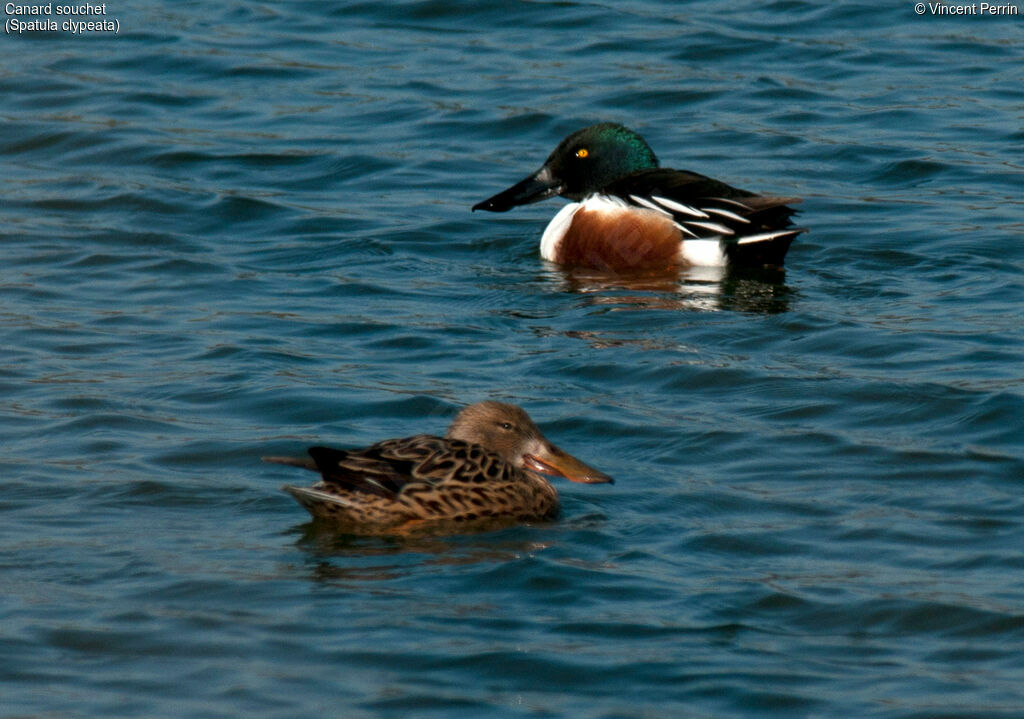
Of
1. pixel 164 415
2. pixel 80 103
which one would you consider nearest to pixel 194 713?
pixel 164 415

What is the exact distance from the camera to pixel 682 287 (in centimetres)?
1042

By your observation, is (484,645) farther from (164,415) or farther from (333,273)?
(333,273)

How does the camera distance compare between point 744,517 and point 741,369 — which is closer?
point 744,517

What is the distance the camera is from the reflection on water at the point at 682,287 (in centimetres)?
988

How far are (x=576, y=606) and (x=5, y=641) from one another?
1800mm

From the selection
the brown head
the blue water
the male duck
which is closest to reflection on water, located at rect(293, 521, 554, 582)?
the blue water

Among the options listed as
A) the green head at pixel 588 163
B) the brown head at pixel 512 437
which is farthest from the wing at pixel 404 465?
the green head at pixel 588 163

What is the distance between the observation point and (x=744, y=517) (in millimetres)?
6594

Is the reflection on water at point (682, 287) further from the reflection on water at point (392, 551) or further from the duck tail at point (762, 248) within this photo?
the reflection on water at point (392, 551)

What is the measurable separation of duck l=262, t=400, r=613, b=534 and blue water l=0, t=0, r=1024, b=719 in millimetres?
130

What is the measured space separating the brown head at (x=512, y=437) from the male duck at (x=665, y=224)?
362cm

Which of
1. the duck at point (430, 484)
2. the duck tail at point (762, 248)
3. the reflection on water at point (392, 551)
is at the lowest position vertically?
the reflection on water at point (392, 551)

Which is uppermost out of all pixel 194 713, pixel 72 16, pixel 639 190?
pixel 72 16

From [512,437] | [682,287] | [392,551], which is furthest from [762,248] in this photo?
[392,551]
